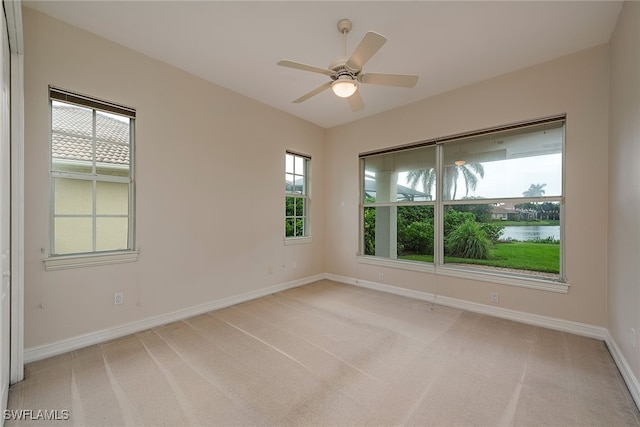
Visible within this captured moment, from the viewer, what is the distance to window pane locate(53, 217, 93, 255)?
2.48 metres

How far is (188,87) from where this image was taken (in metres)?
3.27

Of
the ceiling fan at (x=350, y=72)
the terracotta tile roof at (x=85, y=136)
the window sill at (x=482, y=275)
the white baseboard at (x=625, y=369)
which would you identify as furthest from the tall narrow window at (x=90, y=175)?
the white baseboard at (x=625, y=369)

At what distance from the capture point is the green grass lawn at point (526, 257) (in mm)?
3104

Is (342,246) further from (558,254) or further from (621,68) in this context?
(621,68)

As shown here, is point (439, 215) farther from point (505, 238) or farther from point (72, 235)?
point (72, 235)

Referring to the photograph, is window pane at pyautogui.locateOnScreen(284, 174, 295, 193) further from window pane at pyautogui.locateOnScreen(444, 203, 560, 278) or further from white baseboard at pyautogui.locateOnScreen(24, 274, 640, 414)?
window pane at pyautogui.locateOnScreen(444, 203, 560, 278)

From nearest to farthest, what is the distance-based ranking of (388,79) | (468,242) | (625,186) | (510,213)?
(625,186) → (388,79) → (510,213) → (468,242)

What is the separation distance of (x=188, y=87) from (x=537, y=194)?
4.28m

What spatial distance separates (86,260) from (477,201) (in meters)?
4.39

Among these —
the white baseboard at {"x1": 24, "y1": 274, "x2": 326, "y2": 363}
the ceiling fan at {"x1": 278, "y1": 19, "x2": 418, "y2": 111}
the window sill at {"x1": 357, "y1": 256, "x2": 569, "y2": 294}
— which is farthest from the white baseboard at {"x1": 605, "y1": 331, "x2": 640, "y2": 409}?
the white baseboard at {"x1": 24, "y1": 274, "x2": 326, "y2": 363}

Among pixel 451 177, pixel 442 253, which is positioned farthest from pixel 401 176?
pixel 442 253

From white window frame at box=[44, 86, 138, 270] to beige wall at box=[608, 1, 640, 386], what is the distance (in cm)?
430

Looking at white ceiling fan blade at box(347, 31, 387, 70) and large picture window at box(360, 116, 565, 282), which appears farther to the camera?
large picture window at box(360, 116, 565, 282)

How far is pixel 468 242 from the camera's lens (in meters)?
3.69
